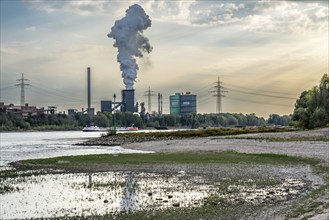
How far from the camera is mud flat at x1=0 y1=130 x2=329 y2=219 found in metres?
21.5

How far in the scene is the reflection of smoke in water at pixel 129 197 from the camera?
23100 millimetres

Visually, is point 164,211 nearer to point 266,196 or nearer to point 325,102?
point 266,196

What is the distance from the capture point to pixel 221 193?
26.5 m

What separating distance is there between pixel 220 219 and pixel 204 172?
59.7 ft

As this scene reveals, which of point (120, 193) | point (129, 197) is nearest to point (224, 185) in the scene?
point (120, 193)

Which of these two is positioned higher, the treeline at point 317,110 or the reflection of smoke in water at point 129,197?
the treeline at point 317,110

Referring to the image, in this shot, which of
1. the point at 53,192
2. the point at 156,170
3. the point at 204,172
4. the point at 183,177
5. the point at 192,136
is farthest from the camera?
the point at 192,136

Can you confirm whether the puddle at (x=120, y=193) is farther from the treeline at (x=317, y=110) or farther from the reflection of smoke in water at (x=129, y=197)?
the treeline at (x=317, y=110)

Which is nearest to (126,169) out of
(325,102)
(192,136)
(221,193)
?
(221,193)

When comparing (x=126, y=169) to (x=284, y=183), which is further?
(x=126, y=169)

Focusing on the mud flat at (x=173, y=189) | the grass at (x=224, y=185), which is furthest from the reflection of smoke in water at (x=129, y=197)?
the grass at (x=224, y=185)

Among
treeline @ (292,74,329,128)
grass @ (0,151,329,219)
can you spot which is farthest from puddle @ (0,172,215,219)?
treeline @ (292,74,329,128)

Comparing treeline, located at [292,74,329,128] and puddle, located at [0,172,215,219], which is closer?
puddle, located at [0,172,215,219]

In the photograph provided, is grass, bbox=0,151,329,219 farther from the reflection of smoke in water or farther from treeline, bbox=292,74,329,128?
treeline, bbox=292,74,329,128
